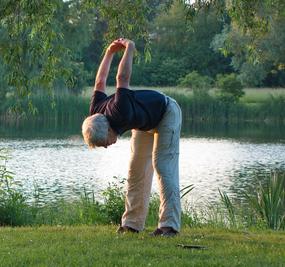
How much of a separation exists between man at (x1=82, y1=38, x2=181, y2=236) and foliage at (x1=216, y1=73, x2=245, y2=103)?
112 feet

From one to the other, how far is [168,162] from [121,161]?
16927 millimetres

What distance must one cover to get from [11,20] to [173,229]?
254 centimetres

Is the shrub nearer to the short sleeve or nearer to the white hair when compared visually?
the short sleeve

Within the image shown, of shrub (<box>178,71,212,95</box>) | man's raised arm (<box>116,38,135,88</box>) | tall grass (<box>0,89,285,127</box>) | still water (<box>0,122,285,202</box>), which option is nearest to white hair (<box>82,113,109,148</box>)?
man's raised arm (<box>116,38,135,88</box>)

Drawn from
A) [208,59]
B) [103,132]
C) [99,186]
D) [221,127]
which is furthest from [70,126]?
[103,132]

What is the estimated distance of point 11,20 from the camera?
782 cm

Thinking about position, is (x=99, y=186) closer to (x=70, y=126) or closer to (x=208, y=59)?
(x=70, y=126)

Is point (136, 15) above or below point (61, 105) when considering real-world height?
above

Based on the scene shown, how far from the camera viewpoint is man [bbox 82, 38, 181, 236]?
6.33 metres

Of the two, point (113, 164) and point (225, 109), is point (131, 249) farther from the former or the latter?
point (225, 109)

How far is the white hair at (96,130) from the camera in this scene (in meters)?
6.27

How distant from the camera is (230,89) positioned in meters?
42.7

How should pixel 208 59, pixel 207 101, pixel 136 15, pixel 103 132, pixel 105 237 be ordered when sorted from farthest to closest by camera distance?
1. pixel 208 59
2. pixel 207 101
3. pixel 136 15
4. pixel 105 237
5. pixel 103 132

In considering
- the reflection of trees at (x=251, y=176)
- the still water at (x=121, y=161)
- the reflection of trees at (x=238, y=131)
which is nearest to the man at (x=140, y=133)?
the still water at (x=121, y=161)
